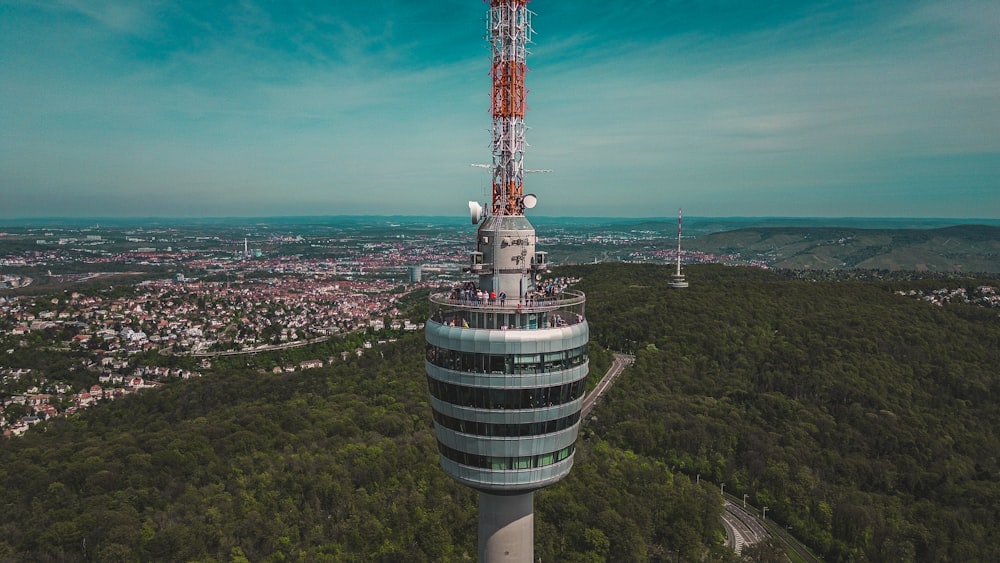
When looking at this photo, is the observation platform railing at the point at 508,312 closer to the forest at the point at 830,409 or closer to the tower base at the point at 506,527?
the tower base at the point at 506,527

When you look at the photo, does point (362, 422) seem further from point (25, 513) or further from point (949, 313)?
point (949, 313)

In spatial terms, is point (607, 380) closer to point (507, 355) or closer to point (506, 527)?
point (506, 527)

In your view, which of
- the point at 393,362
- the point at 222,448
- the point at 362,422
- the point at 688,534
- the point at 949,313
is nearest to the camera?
the point at 688,534

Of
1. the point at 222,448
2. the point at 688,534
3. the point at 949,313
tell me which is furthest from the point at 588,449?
the point at 949,313

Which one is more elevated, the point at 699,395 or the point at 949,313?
the point at 949,313

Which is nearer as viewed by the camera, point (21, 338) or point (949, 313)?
point (949, 313)

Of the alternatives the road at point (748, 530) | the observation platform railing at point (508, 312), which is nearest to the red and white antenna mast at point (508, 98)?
the observation platform railing at point (508, 312)

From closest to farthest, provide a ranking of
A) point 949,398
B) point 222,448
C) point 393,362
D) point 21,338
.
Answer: point 222,448, point 949,398, point 393,362, point 21,338
